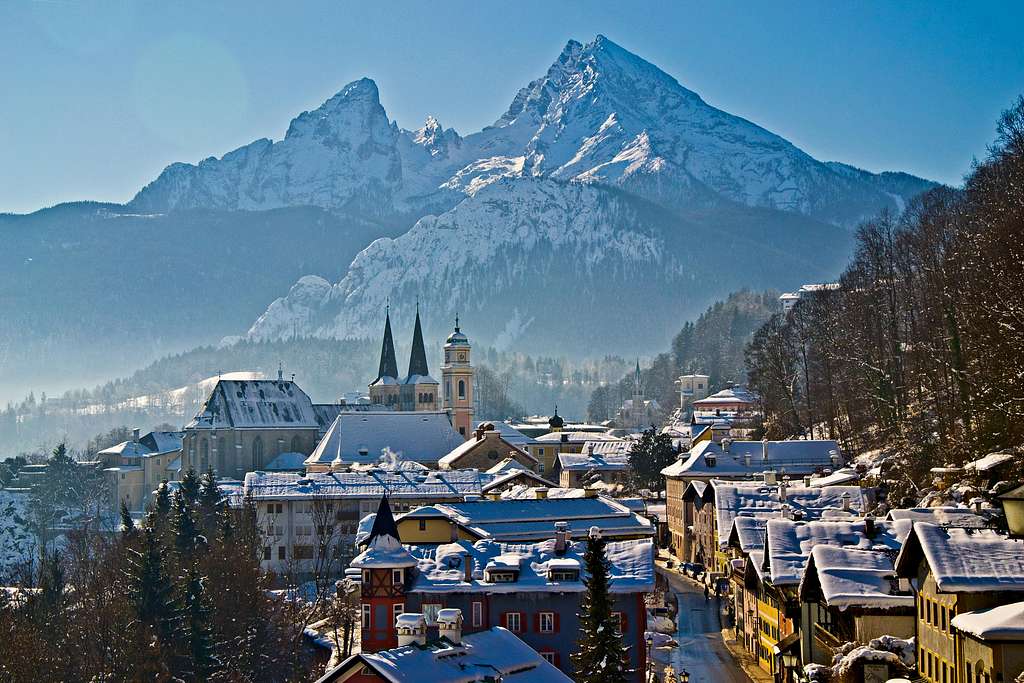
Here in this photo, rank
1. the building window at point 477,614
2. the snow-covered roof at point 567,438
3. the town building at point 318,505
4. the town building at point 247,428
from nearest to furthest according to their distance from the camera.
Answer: the building window at point 477,614, the town building at point 318,505, the snow-covered roof at point 567,438, the town building at point 247,428

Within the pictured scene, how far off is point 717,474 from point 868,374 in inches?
753

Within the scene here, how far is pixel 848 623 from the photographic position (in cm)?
3806

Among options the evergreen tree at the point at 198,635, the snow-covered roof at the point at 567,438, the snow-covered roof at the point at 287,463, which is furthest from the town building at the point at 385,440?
the evergreen tree at the point at 198,635

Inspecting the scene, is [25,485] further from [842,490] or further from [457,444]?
[842,490]

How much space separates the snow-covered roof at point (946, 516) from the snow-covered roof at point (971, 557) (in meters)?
1.27

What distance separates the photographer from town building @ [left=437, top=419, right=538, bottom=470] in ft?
366

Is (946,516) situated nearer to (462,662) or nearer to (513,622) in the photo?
(462,662)

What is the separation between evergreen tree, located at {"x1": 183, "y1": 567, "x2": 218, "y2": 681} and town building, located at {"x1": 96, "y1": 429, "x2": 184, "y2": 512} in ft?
321

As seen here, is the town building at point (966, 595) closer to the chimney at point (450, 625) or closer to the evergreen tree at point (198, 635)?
the chimney at point (450, 625)

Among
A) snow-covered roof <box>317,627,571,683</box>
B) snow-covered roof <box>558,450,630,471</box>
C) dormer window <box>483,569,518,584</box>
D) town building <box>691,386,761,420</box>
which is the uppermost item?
town building <box>691,386,761,420</box>

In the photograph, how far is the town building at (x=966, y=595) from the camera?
91.0ft

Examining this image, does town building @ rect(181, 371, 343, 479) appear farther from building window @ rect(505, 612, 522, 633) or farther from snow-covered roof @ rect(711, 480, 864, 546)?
building window @ rect(505, 612, 522, 633)

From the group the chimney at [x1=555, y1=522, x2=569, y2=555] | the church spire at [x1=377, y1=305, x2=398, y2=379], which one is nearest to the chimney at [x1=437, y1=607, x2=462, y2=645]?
the chimney at [x1=555, y1=522, x2=569, y2=555]

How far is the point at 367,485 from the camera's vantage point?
95.6 meters
